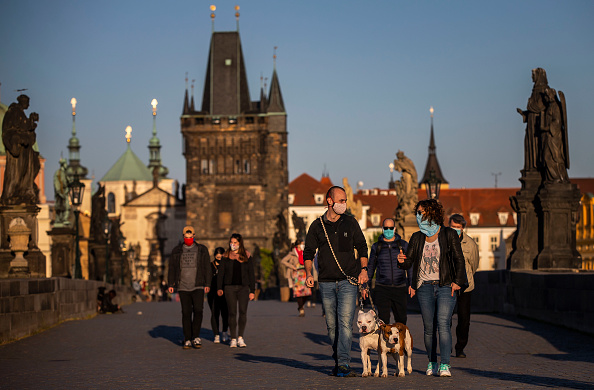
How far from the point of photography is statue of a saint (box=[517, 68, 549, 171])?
19.6m

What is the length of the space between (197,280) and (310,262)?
172 inches

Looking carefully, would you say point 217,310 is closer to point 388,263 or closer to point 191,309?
point 191,309

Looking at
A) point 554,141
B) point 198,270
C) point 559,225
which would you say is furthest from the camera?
point 554,141

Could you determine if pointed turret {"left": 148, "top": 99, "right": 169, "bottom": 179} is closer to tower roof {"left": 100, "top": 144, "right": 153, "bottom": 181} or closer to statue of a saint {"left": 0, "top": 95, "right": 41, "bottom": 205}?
Result: tower roof {"left": 100, "top": 144, "right": 153, "bottom": 181}

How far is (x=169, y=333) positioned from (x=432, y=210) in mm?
8626

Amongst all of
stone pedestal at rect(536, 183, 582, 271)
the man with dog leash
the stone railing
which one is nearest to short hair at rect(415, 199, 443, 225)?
the man with dog leash

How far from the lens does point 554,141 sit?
1908cm

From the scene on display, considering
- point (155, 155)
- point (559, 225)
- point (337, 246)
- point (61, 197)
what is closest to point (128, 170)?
point (155, 155)

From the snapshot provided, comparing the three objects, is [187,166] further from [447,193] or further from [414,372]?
→ [414,372]

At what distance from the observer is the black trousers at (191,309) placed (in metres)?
14.4

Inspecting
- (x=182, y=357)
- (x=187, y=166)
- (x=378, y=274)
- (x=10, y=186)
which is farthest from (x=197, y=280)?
(x=187, y=166)

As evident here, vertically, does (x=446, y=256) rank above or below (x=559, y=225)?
below

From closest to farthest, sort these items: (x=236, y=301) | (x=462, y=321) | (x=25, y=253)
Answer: (x=462, y=321), (x=236, y=301), (x=25, y=253)

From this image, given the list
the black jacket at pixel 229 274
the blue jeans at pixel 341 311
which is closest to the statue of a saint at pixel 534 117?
the black jacket at pixel 229 274
